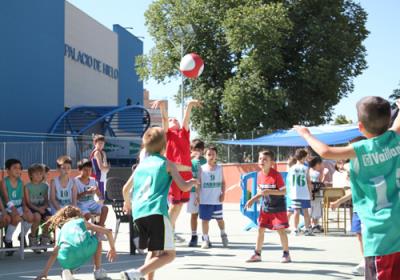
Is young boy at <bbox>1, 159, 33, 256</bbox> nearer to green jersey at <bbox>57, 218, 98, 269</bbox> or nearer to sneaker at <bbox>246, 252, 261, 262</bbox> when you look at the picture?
green jersey at <bbox>57, 218, 98, 269</bbox>

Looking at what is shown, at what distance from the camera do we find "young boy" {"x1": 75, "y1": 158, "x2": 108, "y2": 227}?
10.9 metres

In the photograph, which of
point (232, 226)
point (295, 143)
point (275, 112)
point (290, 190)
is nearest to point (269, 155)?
point (290, 190)

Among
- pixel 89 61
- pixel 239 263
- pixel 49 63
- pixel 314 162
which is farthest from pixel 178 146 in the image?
pixel 89 61

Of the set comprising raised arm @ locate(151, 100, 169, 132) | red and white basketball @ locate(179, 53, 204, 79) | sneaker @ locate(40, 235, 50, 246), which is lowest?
sneaker @ locate(40, 235, 50, 246)

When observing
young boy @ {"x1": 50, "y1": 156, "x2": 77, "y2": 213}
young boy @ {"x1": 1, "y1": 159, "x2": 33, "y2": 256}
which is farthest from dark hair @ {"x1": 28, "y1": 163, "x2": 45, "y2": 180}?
young boy @ {"x1": 50, "y1": 156, "x2": 77, "y2": 213}

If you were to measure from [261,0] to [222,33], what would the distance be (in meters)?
Answer: 3.50

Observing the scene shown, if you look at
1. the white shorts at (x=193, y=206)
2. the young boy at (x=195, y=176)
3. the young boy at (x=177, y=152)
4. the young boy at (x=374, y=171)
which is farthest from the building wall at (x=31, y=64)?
the young boy at (x=374, y=171)

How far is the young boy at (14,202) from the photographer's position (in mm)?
10687

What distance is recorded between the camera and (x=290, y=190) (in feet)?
48.4

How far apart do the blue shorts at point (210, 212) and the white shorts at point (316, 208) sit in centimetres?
372

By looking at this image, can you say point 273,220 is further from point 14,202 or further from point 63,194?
point 14,202

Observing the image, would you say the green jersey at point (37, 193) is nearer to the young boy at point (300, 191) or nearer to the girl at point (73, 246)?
the girl at point (73, 246)

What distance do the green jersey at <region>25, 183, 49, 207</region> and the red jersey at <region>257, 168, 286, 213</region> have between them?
3.78m

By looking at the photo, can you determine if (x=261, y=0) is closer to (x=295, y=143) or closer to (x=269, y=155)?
(x=295, y=143)
